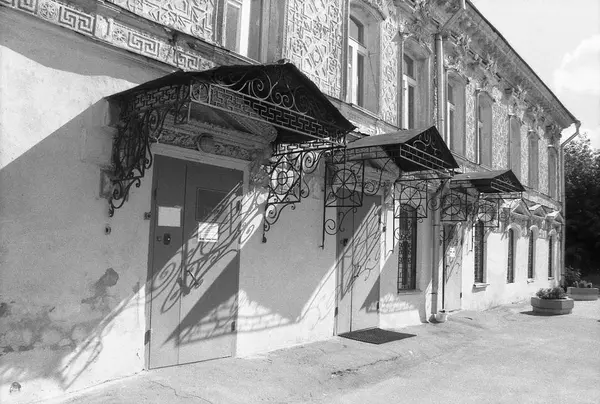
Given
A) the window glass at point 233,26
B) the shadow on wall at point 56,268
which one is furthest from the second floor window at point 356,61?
the shadow on wall at point 56,268

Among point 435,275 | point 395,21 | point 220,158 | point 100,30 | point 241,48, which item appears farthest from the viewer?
point 435,275

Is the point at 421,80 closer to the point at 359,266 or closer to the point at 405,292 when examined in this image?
the point at 405,292

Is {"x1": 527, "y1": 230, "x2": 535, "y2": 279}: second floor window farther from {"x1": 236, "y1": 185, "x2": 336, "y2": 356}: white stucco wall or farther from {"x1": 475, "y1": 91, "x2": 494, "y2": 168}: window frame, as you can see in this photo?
{"x1": 236, "y1": 185, "x2": 336, "y2": 356}: white stucco wall

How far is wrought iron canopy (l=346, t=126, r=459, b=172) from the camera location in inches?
268

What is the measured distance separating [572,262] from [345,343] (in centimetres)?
2094

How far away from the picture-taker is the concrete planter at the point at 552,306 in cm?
1227

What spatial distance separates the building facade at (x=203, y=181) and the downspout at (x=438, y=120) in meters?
0.06

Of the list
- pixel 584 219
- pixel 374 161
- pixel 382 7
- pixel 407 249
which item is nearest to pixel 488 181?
pixel 407 249

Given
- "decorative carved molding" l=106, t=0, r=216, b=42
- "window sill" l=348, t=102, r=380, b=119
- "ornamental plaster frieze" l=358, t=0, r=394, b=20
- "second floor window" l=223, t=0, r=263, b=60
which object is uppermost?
"ornamental plaster frieze" l=358, t=0, r=394, b=20

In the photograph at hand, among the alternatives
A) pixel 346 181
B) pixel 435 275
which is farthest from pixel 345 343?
pixel 435 275

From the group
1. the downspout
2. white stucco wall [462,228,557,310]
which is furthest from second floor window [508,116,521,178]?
the downspout

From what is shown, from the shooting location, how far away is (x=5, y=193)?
13.3 ft

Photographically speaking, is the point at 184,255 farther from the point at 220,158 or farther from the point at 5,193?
the point at 5,193

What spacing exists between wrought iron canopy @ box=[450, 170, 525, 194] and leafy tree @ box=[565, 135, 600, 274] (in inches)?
621
